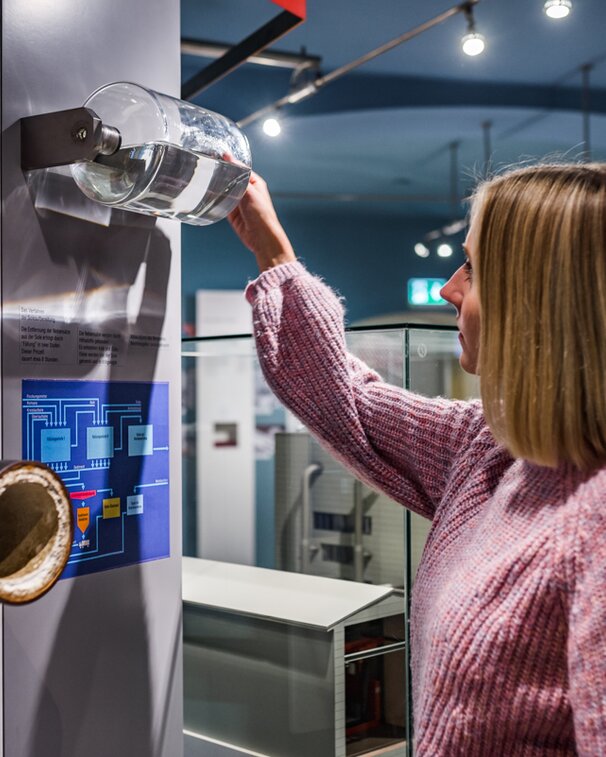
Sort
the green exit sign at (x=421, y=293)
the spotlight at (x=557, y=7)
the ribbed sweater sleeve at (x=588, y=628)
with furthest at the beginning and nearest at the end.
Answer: the green exit sign at (x=421, y=293) < the spotlight at (x=557, y=7) < the ribbed sweater sleeve at (x=588, y=628)

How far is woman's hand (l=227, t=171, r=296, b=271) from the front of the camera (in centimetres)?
132

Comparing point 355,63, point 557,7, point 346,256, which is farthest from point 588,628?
point 346,256

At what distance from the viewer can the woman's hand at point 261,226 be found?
1.32m

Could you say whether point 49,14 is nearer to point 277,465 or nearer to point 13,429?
point 13,429

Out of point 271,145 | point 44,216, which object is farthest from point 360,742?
point 271,145

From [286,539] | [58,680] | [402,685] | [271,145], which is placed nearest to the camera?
[58,680]

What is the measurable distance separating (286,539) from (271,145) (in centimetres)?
453

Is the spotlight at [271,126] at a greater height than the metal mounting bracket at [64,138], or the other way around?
the spotlight at [271,126]

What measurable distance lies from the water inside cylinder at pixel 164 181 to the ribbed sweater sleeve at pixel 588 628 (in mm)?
667

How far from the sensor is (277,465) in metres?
2.28

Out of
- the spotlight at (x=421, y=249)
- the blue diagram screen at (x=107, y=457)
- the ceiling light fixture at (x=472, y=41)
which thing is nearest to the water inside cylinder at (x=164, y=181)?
the blue diagram screen at (x=107, y=457)

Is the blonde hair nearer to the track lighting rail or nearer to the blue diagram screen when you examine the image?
the blue diagram screen

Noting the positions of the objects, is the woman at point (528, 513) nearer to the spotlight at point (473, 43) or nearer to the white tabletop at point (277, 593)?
the white tabletop at point (277, 593)

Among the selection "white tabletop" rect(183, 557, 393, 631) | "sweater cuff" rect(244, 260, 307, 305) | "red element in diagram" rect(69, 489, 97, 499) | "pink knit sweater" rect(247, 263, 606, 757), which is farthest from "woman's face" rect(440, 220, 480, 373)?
"white tabletop" rect(183, 557, 393, 631)
